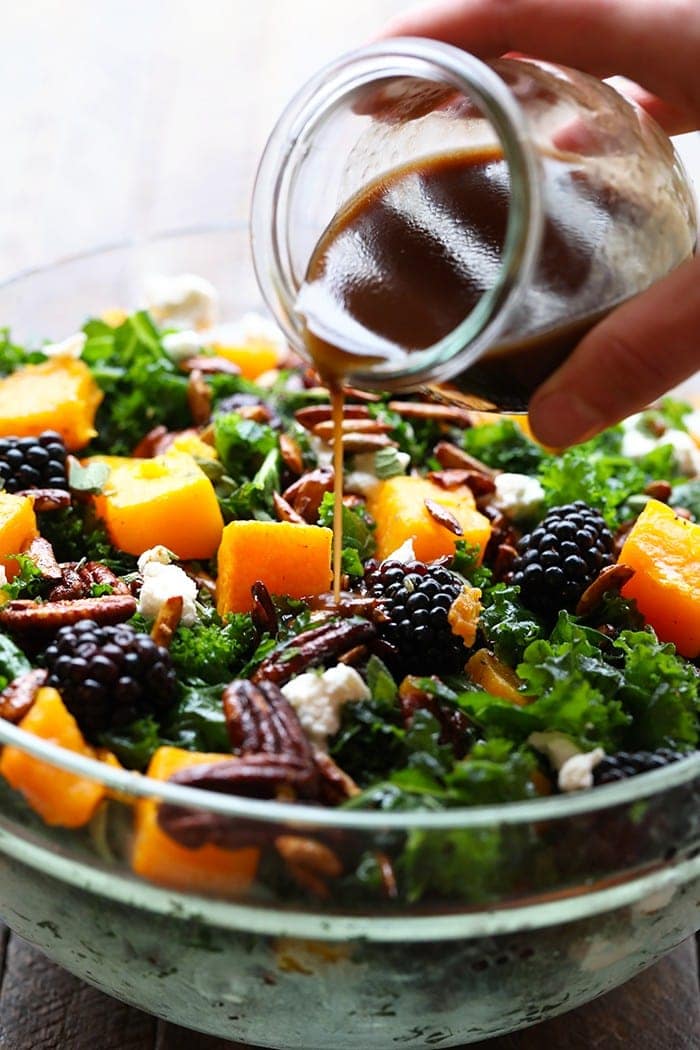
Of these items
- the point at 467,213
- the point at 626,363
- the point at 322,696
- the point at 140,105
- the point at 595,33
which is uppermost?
the point at 595,33

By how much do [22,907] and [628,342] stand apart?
4.53 ft

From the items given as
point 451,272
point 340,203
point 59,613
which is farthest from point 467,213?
point 59,613

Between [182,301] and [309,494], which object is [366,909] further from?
[182,301]

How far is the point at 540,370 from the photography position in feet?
7.18

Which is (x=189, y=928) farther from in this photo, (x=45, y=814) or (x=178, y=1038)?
(x=178, y=1038)

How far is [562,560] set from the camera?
8.48ft

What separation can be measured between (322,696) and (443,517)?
0.64 meters

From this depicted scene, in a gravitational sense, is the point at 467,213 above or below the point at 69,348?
above

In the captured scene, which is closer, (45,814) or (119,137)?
(45,814)

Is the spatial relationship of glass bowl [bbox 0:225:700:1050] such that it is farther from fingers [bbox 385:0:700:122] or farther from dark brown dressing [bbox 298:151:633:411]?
fingers [bbox 385:0:700:122]

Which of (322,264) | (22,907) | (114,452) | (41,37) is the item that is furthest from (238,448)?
(41,37)

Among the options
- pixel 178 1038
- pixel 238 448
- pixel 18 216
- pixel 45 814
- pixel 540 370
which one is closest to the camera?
pixel 45 814

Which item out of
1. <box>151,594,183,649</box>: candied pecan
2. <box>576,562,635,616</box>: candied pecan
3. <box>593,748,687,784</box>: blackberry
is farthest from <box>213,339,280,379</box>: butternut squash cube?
<box>593,748,687,784</box>: blackberry

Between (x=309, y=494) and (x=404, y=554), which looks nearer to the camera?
(x=404, y=554)
